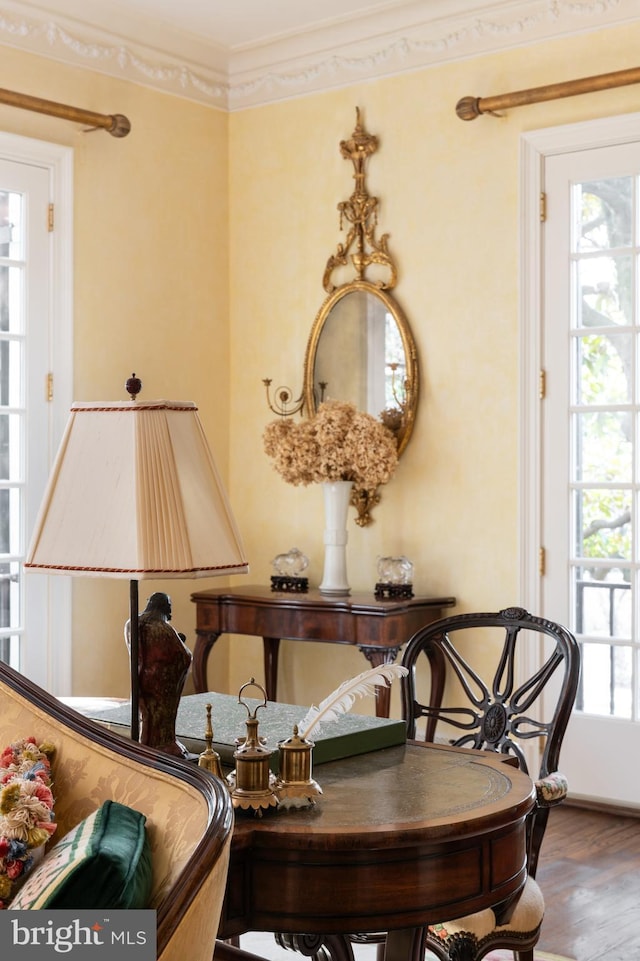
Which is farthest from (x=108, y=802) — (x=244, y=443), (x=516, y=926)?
(x=244, y=443)

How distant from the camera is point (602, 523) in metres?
4.32

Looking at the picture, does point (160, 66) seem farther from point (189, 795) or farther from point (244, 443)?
point (189, 795)

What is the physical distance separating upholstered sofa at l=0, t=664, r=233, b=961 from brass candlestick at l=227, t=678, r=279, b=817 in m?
0.23

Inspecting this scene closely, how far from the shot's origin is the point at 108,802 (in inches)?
58.4

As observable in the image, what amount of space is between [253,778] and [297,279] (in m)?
3.68

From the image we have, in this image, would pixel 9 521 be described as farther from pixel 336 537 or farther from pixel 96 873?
pixel 96 873

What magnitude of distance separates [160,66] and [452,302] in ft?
5.59

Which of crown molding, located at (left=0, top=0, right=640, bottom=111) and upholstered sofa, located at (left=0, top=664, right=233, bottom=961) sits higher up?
crown molding, located at (left=0, top=0, right=640, bottom=111)

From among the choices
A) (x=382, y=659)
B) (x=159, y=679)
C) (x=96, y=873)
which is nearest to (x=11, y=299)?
(x=382, y=659)

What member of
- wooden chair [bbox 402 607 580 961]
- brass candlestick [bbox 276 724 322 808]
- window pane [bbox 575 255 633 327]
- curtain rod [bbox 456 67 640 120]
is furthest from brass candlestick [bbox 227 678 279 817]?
curtain rod [bbox 456 67 640 120]

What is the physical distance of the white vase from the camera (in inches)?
183

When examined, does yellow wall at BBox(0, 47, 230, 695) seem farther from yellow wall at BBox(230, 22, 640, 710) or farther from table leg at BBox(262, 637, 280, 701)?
table leg at BBox(262, 637, 280, 701)

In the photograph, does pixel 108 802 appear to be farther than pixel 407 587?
No

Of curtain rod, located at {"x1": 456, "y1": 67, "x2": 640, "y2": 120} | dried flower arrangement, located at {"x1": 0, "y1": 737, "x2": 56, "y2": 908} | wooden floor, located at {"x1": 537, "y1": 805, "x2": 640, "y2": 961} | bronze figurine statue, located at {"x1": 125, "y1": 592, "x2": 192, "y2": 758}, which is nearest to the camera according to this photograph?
dried flower arrangement, located at {"x1": 0, "y1": 737, "x2": 56, "y2": 908}
